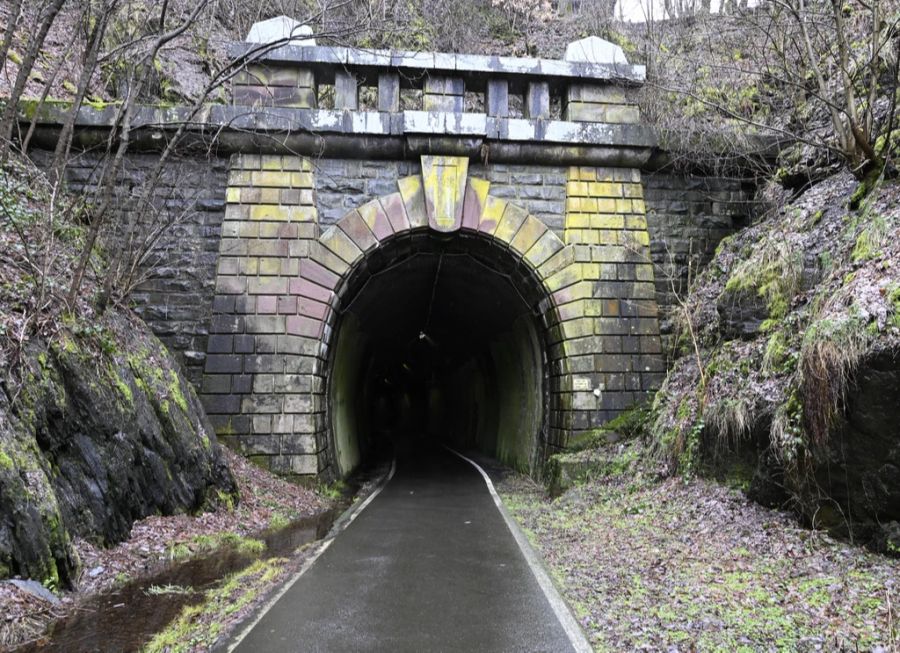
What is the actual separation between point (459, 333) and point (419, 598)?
1499cm

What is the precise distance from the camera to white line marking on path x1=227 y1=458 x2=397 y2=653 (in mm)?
4161

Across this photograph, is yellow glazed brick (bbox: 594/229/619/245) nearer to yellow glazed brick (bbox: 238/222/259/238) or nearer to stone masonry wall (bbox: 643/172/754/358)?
stone masonry wall (bbox: 643/172/754/358)

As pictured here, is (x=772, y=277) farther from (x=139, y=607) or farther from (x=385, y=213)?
(x=139, y=607)

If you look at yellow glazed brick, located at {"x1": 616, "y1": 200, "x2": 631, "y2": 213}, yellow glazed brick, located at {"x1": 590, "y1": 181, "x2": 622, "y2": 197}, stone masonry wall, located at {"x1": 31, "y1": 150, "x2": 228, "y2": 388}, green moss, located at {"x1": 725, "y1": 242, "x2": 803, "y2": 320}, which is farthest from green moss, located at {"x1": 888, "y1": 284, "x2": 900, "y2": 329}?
stone masonry wall, located at {"x1": 31, "y1": 150, "x2": 228, "y2": 388}

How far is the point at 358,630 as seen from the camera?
425 centimetres

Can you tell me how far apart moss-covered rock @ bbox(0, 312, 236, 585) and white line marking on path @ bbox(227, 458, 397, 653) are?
5.05ft

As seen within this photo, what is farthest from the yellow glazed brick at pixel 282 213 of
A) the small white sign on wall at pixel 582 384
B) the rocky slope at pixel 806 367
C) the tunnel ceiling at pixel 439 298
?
the rocky slope at pixel 806 367

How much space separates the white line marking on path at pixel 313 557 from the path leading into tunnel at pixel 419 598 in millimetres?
36

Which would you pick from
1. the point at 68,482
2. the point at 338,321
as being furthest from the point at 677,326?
the point at 68,482

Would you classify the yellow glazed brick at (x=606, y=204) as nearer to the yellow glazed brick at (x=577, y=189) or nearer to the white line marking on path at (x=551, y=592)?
the yellow glazed brick at (x=577, y=189)

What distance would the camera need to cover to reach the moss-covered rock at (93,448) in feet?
15.1

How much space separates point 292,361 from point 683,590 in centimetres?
683

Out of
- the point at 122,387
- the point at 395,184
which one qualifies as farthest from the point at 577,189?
the point at 122,387

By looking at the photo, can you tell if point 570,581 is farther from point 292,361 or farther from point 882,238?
point 292,361
